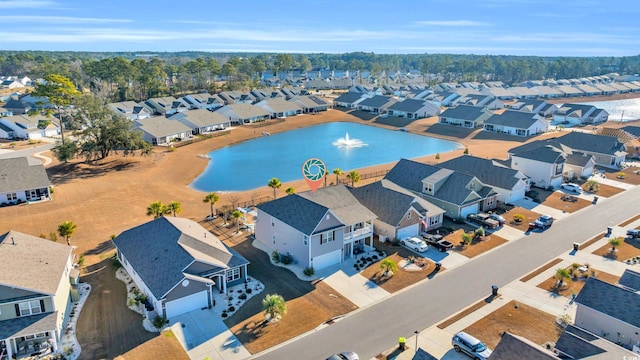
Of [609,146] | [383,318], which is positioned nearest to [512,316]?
[383,318]

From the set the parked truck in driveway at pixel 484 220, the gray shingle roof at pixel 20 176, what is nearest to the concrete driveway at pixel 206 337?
the parked truck in driveway at pixel 484 220

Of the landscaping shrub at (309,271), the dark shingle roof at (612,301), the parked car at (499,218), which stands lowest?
the landscaping shrub at (309,271)

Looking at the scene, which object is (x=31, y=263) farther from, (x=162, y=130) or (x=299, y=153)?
(x=162, y=130)

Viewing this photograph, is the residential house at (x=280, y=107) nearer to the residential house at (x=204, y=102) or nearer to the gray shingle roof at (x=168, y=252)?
the residential house at (x=204, y=102)

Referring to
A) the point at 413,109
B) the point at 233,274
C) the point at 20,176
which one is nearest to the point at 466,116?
the point at 413,109

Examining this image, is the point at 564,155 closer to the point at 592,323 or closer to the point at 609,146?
the point at 609,146
